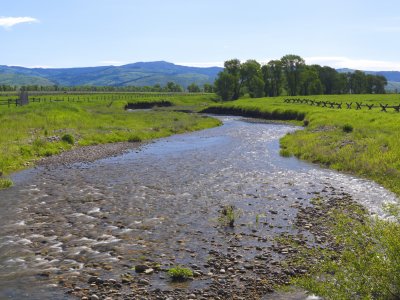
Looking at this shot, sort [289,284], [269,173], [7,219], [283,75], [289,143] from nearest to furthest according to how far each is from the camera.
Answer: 1. [289,284]
2. [7,219]
3. [269,173]
4. [289,143]
5. [283,75]

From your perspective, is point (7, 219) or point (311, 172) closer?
point (7, 219)

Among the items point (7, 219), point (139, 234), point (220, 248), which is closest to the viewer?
point (220, 248)

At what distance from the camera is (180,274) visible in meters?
13.5

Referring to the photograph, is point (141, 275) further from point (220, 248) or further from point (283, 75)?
point (283, 75)

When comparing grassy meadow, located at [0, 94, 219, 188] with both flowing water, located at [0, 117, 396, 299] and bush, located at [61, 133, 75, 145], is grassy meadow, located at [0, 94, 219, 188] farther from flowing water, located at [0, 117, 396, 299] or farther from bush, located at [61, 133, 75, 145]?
flowing water, located at [0, 117, 396, 299]

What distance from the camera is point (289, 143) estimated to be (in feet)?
150

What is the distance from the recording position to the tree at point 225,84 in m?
151

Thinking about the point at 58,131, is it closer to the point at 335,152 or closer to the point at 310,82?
the point at 335,152

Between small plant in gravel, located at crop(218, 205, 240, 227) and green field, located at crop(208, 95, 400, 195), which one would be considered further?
green field, located at crop(208, 95, 400, 195)

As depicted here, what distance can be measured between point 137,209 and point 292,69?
146157mm

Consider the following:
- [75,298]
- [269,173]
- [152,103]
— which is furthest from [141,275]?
[152,103]

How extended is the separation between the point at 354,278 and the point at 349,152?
24.8m

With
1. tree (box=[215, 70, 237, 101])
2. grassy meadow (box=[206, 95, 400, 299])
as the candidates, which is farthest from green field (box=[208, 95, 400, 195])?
tree (box=[215, 70, 237, 101])

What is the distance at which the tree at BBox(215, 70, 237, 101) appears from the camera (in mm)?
151438
